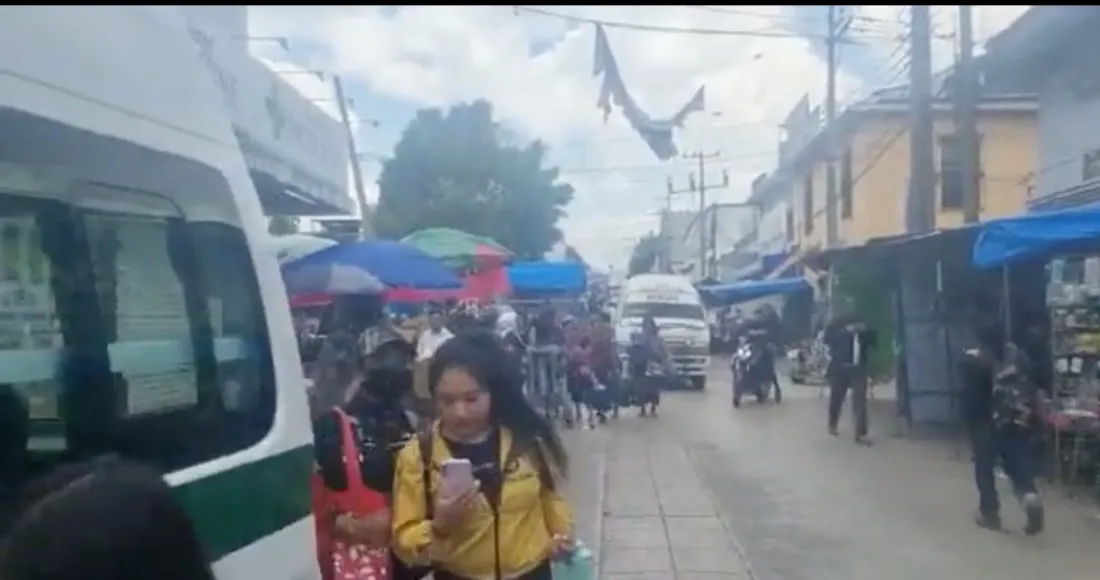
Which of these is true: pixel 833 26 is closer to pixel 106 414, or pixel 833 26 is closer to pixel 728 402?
pixel 728 402

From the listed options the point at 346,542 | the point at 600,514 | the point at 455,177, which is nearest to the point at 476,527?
the point at 346,542

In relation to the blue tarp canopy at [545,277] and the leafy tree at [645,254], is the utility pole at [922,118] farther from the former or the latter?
the leafy tree at [645,254]

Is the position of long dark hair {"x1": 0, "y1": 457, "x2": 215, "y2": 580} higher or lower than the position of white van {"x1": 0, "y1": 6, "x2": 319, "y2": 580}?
lower

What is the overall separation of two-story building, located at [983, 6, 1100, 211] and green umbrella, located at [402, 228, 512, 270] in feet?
21.3

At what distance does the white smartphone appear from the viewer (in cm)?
389

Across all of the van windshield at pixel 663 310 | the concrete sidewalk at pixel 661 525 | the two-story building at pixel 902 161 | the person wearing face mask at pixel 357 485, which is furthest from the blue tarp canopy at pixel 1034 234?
the two-story building at pixel 902 161

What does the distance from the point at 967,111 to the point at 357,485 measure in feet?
49.1

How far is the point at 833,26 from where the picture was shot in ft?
93.8

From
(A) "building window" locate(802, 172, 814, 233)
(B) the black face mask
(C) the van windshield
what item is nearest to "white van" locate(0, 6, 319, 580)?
(B) the black face mask

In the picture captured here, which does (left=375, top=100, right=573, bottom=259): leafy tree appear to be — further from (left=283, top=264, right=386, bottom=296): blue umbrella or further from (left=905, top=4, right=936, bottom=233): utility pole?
(left=283, top=264, right=386, bottom=296): blue umbrella

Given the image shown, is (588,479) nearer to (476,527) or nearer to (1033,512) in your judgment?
(1033,512)

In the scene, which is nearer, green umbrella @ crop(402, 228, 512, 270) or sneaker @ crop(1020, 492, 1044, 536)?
sneaker @ crop(1020, 492, 1044, 536)

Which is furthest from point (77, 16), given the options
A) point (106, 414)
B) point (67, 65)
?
point (106, 414)

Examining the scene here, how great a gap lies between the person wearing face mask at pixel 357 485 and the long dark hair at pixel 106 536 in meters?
2.50
